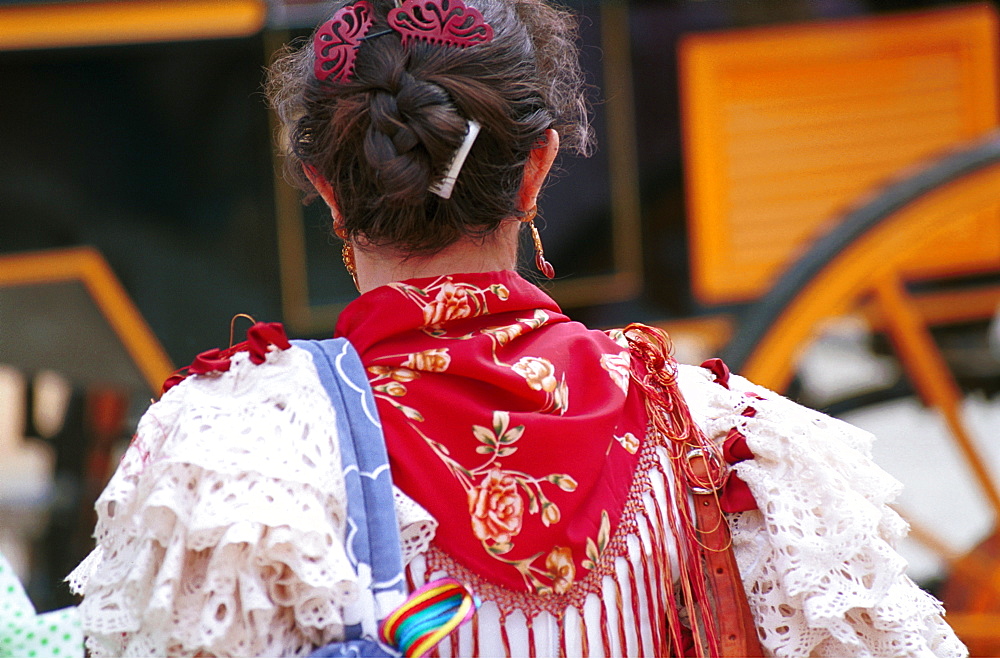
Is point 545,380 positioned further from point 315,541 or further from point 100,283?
point 100,283

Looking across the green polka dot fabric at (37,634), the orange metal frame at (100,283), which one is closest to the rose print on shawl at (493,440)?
the green polka dot fabric at (37,634)

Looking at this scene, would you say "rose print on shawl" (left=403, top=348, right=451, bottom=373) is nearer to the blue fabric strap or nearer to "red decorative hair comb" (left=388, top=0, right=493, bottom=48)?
the blue fabric strap

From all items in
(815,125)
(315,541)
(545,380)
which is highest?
(815,125)

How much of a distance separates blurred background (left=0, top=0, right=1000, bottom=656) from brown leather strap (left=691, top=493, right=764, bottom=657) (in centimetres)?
145

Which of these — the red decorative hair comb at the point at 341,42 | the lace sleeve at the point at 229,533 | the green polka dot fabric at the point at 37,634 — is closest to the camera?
the lace sleeve at the point at 229,533

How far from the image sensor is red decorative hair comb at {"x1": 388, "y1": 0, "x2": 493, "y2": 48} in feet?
2.86

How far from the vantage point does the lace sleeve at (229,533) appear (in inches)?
30.7

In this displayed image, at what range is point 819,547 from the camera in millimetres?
921

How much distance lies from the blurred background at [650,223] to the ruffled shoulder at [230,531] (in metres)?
1.43

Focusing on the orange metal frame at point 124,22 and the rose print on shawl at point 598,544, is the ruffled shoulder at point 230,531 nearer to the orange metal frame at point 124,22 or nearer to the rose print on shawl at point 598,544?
the rose print on shawl at point 598,544

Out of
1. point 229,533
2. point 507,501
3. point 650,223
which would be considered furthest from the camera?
point 650,223

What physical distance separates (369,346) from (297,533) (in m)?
0.18

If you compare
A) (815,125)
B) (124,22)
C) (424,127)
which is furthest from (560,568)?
(815,125)

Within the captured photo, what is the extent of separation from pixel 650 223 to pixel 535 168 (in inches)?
68.5
